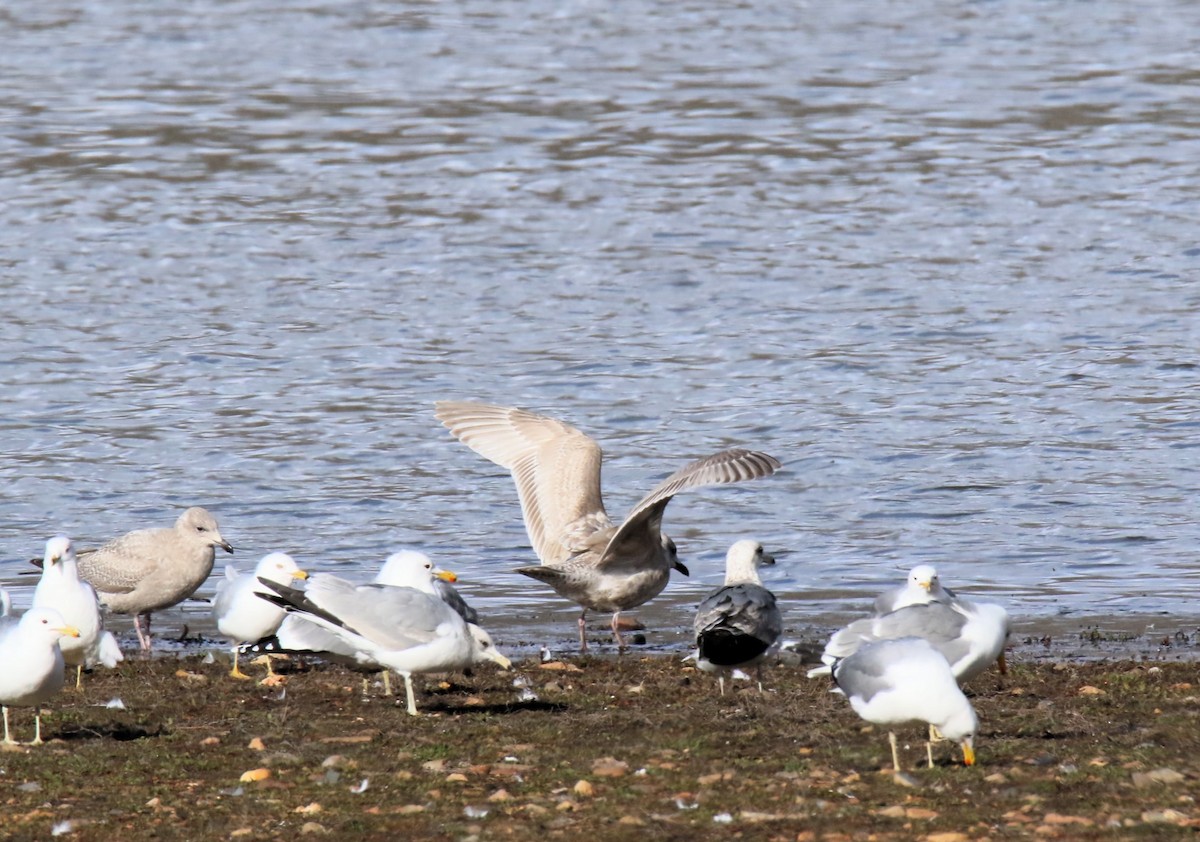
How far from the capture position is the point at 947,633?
8570 mm

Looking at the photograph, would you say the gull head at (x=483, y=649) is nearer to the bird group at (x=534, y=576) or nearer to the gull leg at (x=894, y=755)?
the bird group at (x=534, y=576)

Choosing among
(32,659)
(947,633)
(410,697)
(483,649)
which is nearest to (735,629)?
(947,633)

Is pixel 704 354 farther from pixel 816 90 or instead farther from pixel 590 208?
pixel 816 90

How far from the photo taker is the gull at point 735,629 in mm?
9195

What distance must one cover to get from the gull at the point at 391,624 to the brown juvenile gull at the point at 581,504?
2.12m

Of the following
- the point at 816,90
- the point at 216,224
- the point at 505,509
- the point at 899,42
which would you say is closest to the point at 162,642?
the point at 505,509

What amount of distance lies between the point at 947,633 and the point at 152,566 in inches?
190

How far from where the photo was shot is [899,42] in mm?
34812

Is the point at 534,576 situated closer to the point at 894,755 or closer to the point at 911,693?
the point at 894,755

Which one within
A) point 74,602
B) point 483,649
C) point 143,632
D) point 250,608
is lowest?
point 143,632

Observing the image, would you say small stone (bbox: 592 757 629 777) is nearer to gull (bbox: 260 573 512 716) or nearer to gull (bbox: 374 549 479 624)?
gull (bbox: 260 573 512 716)

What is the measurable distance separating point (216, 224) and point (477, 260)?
381 centimetres

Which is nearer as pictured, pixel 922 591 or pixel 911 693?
pixel 911 693

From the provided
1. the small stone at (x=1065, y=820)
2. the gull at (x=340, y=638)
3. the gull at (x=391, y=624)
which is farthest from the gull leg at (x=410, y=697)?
the small stone at (x=1065, y=820)
